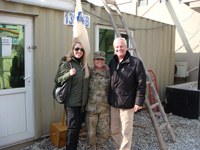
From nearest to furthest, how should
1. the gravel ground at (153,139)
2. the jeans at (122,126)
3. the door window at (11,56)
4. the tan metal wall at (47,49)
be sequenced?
the jeans at (122,126)
the door window at (11,56)
the tan metal wall at (47,49)
the gravel ground at (153,139)

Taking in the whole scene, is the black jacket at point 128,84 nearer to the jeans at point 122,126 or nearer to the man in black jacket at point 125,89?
the man in black jacket at point 125,89

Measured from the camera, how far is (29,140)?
3.24 meters

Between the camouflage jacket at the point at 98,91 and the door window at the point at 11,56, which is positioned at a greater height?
the door window at the point at 11,56

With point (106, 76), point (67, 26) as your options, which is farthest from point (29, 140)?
point (67, 26)

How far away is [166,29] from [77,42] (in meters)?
4.53

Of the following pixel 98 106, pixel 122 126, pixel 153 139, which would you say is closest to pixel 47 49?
pixel 98 106

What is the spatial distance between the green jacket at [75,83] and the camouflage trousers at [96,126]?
254mm

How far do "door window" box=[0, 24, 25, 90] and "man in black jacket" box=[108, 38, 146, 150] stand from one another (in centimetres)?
164

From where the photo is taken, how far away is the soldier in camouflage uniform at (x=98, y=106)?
2.55m

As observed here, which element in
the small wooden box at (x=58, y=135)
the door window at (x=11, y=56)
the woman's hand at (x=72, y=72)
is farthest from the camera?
the small wooden box at (x=58, y=135)

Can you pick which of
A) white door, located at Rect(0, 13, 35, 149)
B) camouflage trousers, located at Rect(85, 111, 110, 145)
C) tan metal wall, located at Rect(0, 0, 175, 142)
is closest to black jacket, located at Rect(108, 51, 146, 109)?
camouflage trousers, located at Rect(85, 111, 110, 145)

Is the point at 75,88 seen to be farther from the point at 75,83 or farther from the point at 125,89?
the point at 125,89

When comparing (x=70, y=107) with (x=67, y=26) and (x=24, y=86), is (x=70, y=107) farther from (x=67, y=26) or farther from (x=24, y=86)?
(x=67, y=26)

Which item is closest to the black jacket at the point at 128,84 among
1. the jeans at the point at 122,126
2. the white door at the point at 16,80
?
Answer: the jeans at the point at 122,126
